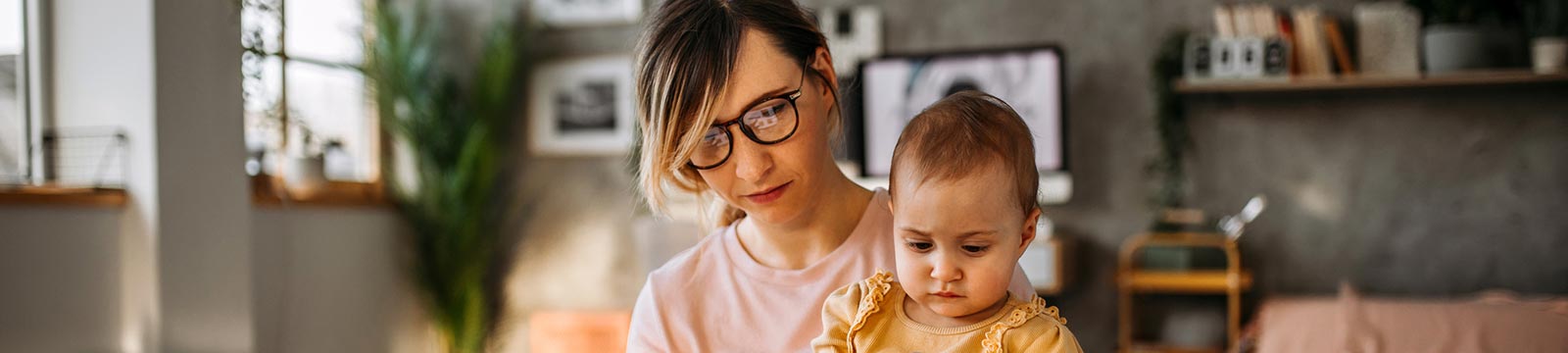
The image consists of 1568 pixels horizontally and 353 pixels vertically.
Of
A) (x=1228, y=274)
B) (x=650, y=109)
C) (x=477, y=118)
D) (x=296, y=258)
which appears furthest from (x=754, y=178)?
(x=477, y=118)

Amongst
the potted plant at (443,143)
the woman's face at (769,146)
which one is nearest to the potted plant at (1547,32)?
the woman's face at (769,146)

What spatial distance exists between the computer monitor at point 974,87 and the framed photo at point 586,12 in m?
1.18

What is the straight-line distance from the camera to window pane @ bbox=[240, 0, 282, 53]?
4.20 meters

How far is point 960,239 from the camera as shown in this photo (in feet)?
4.10

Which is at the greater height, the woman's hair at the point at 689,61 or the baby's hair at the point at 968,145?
the woman's hair at the point at 689,61

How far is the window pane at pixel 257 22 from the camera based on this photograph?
4199 mm

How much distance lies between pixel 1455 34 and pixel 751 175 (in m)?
3.89

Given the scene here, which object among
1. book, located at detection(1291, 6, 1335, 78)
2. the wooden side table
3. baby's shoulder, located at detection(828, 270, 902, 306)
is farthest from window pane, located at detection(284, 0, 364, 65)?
baby's shoulder, located at detection(828, 270, 902, 306)

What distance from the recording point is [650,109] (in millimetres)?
1457

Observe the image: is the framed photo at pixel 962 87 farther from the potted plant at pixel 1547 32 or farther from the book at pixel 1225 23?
the potted plant at pixel 1547 32

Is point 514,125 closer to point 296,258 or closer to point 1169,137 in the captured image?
point 296,258

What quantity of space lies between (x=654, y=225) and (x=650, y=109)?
3.83 meters

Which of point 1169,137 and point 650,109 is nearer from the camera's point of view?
point 650,109

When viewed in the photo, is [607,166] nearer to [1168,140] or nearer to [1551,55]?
[1168,140]
